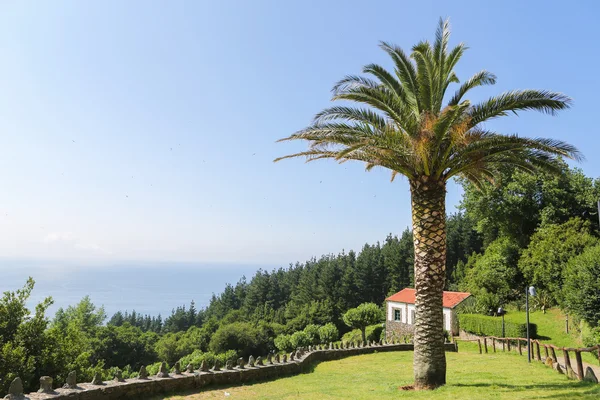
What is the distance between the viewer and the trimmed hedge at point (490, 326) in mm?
31438

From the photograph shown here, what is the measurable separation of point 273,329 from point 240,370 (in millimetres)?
74768

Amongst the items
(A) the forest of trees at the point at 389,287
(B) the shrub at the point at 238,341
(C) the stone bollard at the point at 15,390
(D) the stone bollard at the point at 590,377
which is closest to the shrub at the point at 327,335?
(A) the forest of trees at the point at 389,287

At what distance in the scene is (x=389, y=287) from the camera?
302 ft

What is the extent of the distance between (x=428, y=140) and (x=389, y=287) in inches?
3472

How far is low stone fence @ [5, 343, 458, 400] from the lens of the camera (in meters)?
7.46

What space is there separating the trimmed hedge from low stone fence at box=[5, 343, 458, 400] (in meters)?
23.2

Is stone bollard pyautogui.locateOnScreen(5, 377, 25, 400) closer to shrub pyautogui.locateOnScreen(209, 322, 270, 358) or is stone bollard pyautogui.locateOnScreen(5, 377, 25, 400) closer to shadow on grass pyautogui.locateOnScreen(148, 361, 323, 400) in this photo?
shadow on grass pyautogui.locateOnScreen(148, 361, 323, 400)

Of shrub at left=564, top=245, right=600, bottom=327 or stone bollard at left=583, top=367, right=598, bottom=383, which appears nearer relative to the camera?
stone bollard at left=583, top=367, right=598, bottom=383

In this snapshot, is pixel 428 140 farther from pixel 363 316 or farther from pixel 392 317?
pixel 392 317

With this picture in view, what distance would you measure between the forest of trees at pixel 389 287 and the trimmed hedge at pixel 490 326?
3.64 metres

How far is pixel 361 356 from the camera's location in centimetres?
2225

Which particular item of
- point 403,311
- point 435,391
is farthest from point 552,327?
point 435,391

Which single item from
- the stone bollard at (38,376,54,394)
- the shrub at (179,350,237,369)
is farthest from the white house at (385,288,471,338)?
the stone bollard at (38,376,54,394)

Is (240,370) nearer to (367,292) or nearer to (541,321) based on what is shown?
(541,321)
